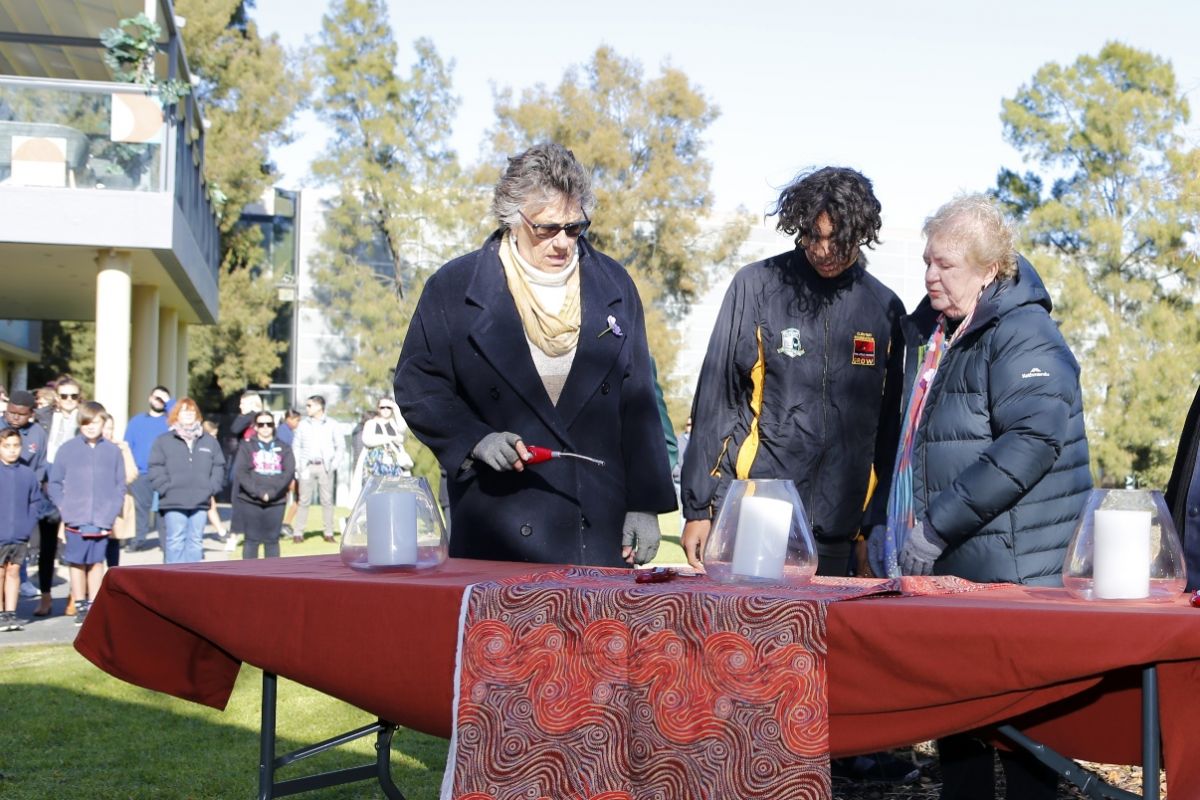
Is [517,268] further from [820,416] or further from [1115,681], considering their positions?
[1115,681]

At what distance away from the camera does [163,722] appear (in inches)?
255

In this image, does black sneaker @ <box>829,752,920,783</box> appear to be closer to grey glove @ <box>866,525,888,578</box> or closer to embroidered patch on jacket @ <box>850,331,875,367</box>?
grey glove @ <box>866,525,888,578</box>

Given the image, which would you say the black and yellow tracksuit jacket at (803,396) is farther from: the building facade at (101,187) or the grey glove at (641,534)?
the building facade at (101,187)

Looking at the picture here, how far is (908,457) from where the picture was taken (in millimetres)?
3613

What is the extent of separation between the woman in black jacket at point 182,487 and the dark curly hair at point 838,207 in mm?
Answer: 7949

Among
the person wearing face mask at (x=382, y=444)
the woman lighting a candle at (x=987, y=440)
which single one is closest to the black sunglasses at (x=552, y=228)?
the woman lighting a candle at (x=987, y=440)

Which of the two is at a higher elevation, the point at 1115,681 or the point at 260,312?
the point at 260,312

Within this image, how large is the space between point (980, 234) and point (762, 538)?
126 centimetres

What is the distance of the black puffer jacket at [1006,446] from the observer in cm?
321

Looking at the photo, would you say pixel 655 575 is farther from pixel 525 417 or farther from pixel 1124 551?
pixel 525 417

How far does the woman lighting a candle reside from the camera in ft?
10.6

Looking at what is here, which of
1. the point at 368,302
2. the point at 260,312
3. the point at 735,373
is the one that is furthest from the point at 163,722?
the point at 260,312

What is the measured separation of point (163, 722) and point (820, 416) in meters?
3.92

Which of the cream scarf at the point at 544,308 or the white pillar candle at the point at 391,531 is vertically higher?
the cream scarf at the point at 544,308
